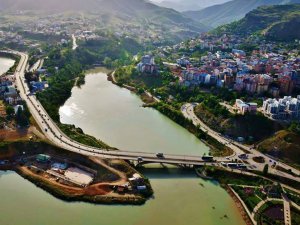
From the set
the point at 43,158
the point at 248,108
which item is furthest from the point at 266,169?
the point at 43,158

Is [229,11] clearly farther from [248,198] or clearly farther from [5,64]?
[248,198]

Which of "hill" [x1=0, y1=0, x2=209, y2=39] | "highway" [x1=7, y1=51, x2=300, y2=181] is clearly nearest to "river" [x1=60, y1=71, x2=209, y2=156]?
"highway" [x1=7, y1=51, x2=300, y2=181]

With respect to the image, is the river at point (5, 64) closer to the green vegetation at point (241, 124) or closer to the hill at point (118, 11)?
the green vegetation at point (241, 124)

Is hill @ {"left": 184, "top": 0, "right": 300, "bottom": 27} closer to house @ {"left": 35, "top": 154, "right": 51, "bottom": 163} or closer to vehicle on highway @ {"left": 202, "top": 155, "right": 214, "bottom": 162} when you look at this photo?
vehicle on highway @ {"left": 202, "top": 155, "right": 214, "bottom": 162}

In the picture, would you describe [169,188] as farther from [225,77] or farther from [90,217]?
[225,77]

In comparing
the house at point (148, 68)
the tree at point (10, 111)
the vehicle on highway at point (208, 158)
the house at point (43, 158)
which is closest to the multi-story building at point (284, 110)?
the vehicle on highway at point (208, 158)

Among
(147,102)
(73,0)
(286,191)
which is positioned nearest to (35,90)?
(147,102)
